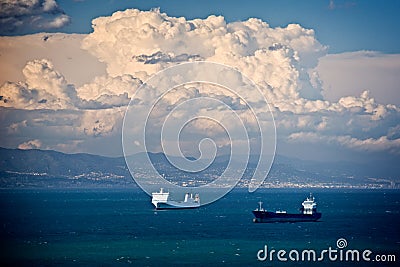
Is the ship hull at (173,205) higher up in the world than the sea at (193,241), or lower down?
higher up

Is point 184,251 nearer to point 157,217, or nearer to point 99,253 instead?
point 99,253

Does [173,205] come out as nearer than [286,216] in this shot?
No

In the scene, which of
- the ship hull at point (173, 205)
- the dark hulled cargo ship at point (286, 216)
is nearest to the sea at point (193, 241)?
the dark hulled cargo ship at point (286, 216)

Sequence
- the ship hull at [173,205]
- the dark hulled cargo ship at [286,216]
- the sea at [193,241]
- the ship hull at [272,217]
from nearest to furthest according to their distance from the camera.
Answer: the sea at [193,241] → the ship hull at [272,217] → the dark hulled cargo ship at [286,216] → the ship hull at [173,205]

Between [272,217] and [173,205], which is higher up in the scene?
[173,205]

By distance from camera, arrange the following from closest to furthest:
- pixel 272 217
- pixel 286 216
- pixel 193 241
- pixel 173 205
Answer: pixel 193 241, pixel 272 217, pixel 286 216, pixel 173 205

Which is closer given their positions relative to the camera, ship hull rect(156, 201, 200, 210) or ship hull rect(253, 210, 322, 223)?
ship hull rect(253, 210, 322, 223)

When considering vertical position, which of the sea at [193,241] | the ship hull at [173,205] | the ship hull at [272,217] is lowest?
the sea at [193,241]

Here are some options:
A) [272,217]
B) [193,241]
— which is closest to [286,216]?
[272,217]

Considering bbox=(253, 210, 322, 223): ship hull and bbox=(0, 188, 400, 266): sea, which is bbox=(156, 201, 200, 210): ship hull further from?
bbox=(253, 210, 322, 223): ship hull

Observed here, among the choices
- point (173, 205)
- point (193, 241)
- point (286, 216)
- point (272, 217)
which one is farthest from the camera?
point (173, 205)

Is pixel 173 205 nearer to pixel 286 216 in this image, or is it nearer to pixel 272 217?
pixel 272 217

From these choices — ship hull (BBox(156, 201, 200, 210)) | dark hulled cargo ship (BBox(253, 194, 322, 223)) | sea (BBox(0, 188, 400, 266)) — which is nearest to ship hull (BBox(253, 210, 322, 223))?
dark hulled cargo ship (BBox(253, 194, 322, 223))

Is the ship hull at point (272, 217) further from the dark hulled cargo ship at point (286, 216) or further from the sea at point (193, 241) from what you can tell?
the sea at point (193, 241)
